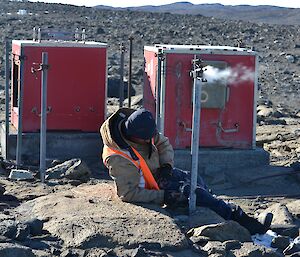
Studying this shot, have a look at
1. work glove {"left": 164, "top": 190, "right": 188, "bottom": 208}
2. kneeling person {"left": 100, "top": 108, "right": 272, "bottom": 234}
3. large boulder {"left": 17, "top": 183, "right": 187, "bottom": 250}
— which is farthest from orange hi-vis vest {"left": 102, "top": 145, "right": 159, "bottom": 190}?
large boulder {"left": 17, "top": 183, "right": 187, "bottom": 250}

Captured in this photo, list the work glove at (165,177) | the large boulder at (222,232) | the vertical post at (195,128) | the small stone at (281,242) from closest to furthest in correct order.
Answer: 1. the large boulder at (222,232)
2. the small stone at (281,242)
3. the vertical post at (195,128)
4. the work glove at (165,177)

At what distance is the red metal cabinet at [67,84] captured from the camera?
11773 mm

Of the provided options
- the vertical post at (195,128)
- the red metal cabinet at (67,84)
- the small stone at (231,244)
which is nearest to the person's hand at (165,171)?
the vertical post at (195,128)

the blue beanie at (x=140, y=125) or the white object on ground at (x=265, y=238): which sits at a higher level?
the blue beanie at (x=140, y=125)

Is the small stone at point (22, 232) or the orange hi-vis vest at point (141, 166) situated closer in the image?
the small stone at point (22, 232)

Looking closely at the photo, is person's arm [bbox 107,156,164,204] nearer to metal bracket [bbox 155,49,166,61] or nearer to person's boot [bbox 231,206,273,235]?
person's boot [bbox 231,206,273,235]

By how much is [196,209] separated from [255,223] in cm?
53

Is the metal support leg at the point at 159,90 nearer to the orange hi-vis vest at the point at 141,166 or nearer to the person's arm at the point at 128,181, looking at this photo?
the orange hi-vis vest at the point at 141,166

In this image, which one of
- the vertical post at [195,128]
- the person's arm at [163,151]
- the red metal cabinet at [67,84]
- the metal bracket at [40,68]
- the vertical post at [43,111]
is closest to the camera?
the vertical post at [195,128]

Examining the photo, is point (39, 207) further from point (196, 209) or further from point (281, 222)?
point (281, 222)

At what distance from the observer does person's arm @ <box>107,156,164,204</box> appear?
7.89 meters

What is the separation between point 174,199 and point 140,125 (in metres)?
0.76

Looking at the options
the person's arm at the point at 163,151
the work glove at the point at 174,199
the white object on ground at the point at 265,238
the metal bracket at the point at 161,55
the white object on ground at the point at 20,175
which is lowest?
the white object on ground at the point at 265,238

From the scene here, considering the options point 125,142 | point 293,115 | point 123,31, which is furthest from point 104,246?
point 123,31
